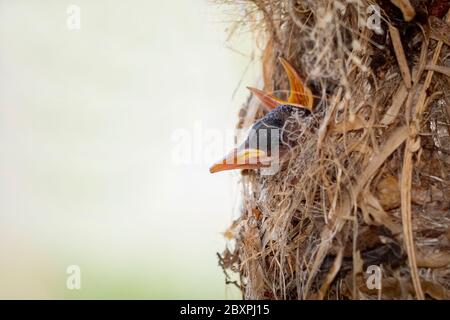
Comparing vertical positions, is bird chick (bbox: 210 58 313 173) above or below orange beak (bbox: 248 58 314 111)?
below

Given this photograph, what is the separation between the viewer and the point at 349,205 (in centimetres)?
170

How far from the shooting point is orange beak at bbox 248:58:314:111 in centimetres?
225

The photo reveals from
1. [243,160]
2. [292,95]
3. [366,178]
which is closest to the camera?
[366,178]

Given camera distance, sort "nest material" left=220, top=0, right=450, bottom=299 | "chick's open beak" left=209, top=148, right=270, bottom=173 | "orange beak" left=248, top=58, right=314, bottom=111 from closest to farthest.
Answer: "nest material" left=220, top=0, right=450, bottom=299 < "chick's open beak" left=209, top=148, right=270, bottom=173 < "orange beak" left=248, top=58, right=314, bottom=111

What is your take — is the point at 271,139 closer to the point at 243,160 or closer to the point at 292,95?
the point at 243,160

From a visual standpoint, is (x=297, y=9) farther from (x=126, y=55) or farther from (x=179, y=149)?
(x=126, y=55)

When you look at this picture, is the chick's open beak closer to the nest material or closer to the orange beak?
the nest material

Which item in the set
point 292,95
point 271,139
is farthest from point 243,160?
point 292,95

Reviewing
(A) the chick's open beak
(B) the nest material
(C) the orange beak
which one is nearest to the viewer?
(B) the nest material

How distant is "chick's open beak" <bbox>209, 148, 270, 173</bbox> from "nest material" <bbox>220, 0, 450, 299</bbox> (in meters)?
0.08

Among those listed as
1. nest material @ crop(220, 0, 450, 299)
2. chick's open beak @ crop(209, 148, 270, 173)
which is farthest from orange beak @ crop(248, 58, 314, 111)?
chick's open beak @ crop(209, 148, 270, 173)

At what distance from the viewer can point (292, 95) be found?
2.27 meters

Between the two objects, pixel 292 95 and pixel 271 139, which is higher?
pixel 292 95

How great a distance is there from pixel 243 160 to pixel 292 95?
0.40 m
